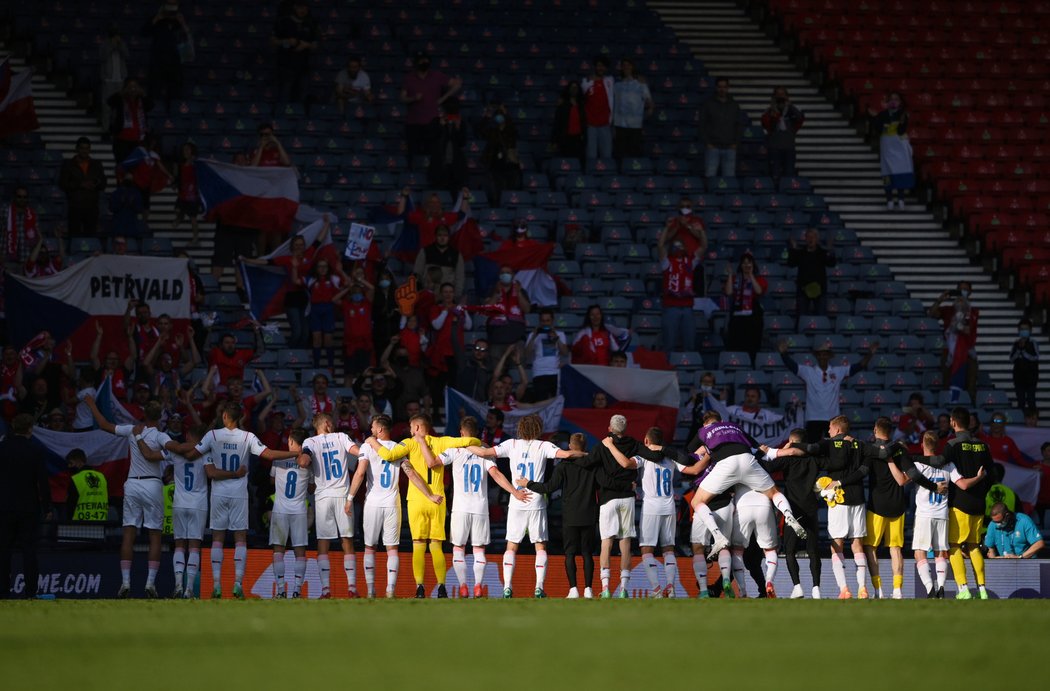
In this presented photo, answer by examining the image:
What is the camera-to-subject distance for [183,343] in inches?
896

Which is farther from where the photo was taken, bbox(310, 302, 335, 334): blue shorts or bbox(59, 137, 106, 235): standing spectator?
bbox(59, 137, 106, 235): standing spectator

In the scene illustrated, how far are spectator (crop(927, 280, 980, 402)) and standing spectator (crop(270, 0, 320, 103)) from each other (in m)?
11.5

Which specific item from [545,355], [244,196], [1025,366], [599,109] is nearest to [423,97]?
[599,109]

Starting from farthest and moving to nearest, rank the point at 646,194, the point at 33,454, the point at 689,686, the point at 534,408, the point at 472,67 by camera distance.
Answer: the point at 472,67 < the point at 646,194 < the point at 534,408 < the point at 33,454 < the point at 689,686

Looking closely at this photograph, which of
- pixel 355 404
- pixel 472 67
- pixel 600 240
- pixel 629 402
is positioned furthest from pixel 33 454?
pixel 472 67

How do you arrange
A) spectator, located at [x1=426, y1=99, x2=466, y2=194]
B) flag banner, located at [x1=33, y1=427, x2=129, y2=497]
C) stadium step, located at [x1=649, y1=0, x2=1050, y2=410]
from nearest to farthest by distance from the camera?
flag banner, located at [x1=33, y1=427, x2=129, y2=497], spectator, located at [x1=426, y1=99, x2=466, y2=194], stadium step, located at [x1=649, y1=0, x2=1050, y2=410]

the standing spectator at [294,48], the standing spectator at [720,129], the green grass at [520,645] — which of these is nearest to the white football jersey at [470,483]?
the green grass at [520,645]

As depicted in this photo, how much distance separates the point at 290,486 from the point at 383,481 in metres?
1.05

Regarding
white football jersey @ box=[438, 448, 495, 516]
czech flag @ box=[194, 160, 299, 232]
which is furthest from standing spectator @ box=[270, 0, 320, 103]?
white football jersey @ box=[438, 448, 495, 516]

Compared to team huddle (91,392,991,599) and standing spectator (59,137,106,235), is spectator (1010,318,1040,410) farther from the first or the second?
standing spectator (59,137,106,235)

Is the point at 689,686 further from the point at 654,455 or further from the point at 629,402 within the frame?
the point at 629,402

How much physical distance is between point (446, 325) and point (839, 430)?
22.2ft

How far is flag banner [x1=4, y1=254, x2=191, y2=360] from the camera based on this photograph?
2258 centimetres

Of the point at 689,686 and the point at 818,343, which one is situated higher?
the point at 818,343
